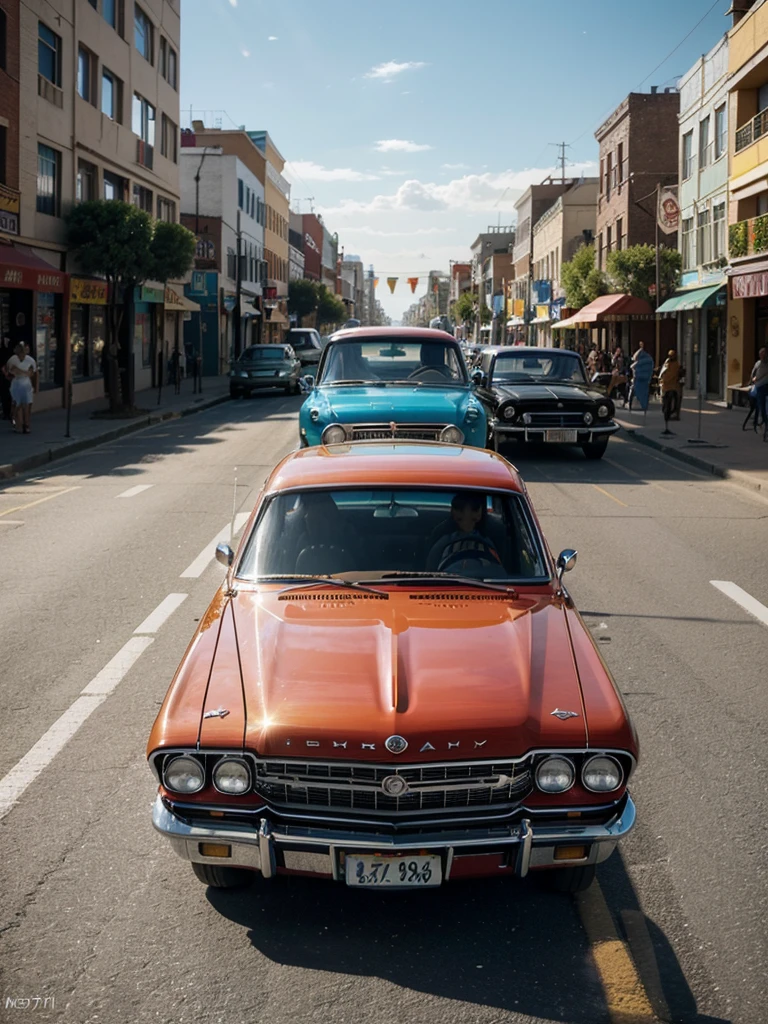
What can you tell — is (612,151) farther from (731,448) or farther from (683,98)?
(731,448)

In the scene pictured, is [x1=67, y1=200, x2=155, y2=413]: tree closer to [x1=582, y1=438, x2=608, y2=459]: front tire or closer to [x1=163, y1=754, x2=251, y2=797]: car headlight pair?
[x1=582, y1=438, x2=608, y2=459]: front tire

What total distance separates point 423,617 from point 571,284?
184 feet

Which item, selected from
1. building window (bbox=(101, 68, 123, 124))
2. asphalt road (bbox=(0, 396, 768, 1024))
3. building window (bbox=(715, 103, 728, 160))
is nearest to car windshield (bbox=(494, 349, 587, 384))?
asphalt road (bbox=(0, 396, 768, 1024))

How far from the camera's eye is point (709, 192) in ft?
131

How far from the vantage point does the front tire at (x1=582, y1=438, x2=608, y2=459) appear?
67.3 feet

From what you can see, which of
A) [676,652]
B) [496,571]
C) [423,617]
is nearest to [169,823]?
[423,617]

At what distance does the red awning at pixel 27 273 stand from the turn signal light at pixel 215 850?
2400cm

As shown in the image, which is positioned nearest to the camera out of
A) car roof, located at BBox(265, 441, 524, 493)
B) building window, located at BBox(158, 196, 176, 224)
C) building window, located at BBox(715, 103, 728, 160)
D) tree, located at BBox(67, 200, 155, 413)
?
car roof, located at BBox(265, 441, 524, 493)

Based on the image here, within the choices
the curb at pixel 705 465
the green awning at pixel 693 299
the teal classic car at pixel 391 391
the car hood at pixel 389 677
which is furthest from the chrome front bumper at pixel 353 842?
the green awning at pixel 693 299

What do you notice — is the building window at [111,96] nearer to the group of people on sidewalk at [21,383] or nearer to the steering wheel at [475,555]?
the group of people on sidewalk at [21,383]

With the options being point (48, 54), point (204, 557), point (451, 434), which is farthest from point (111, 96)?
point (204, 557)

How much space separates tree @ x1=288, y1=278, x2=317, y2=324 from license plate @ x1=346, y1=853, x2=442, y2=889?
102119 millimetres

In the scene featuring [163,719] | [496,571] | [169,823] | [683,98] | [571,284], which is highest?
[683,98]

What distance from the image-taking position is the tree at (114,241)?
1242 inches
